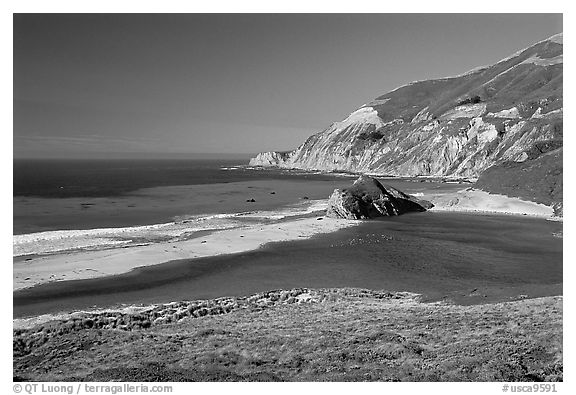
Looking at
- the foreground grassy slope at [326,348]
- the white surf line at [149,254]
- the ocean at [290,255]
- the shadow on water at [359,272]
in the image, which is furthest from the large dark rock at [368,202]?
the foreground grassy slope at [326,348]

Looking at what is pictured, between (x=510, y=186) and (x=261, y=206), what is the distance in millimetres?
32369

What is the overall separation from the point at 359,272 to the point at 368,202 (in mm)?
23059

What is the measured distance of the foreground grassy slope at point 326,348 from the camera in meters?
13.1

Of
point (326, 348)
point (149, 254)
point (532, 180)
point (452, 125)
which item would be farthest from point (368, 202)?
point (452, 125)

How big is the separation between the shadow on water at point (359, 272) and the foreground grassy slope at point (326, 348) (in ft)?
14.0

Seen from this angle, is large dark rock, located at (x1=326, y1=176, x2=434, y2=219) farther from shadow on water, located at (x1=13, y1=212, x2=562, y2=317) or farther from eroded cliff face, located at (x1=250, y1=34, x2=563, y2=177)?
eroded cliff face, located at (x1=250, y1=34, x2=563, y2=177)

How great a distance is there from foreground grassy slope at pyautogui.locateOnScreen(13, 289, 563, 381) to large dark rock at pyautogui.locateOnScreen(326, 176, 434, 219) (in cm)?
2911

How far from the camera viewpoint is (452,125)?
119125 millimetres

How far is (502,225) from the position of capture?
4219 cm

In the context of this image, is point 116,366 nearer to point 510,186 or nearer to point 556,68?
point 510,186
